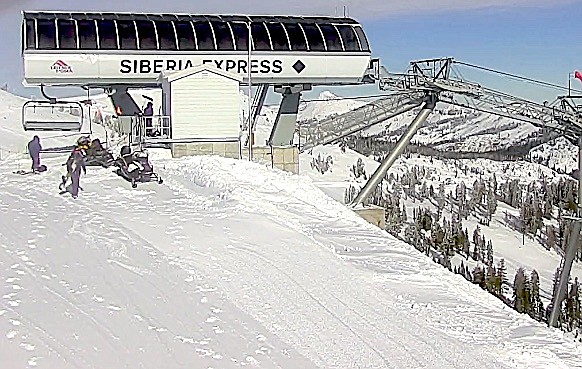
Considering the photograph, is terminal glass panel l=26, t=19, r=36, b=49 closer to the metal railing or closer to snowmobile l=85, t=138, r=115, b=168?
the metal railing

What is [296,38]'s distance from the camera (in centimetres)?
3228

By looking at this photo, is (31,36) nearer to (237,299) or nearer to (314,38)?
(314,38)

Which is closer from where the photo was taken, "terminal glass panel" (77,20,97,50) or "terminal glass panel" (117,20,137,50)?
"terminal glass panel" (77,20,97,50)

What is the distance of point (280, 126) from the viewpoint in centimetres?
3438

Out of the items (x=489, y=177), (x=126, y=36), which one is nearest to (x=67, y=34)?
(x=126, y=36)

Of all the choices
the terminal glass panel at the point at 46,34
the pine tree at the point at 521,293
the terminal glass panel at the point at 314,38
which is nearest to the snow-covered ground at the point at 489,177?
the pine tree at the point at 521,293

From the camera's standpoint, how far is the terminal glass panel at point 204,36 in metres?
31.4

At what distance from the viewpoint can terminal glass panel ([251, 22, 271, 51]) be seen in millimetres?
31906

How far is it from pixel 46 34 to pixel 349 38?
11.8 meters

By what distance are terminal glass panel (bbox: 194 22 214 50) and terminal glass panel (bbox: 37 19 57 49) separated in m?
5.38

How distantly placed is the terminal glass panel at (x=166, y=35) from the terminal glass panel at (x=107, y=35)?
1.72m

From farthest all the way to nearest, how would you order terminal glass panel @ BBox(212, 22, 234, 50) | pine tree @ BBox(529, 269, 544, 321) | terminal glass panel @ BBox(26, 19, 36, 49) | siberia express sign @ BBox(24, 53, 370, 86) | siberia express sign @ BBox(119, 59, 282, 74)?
pine tree @ BBox(529, 269, 544, 321) → terminal glass panel @ BBox(212, 22, 234, 50) → siberia express sign @ BBox(119, 59, 282, 74) → siberia express sign @ BBox(24, 53, 370, 86) → terminal glass panel @ BBox(26, 19, 36, 49)

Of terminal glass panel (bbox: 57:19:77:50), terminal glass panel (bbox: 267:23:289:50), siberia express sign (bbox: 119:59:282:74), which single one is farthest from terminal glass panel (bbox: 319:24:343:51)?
terminal glass panel (bbox: 57:19:77:50)

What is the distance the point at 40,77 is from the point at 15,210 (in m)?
13.5
